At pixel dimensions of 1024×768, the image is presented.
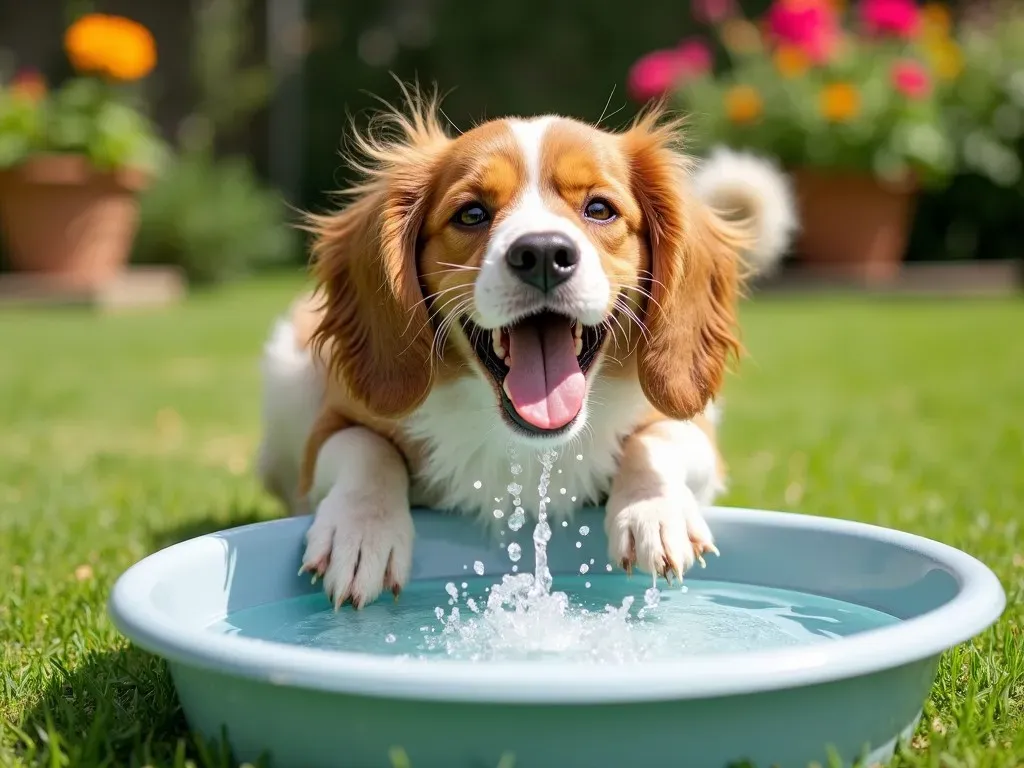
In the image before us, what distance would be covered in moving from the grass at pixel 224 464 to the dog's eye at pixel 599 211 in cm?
128

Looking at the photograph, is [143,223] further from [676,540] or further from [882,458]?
[676,540]

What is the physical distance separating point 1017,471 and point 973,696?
2.63 m

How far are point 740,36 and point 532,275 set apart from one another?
458 inches

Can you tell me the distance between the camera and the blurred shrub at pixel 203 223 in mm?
12773

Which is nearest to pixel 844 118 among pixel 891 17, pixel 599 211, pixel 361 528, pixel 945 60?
pixel 891 17

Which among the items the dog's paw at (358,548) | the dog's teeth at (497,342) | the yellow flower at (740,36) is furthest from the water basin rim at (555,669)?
the yellow flower at (740,36)

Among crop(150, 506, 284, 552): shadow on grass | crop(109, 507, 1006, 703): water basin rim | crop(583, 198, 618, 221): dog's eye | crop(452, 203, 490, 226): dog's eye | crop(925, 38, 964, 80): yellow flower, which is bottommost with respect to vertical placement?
crop(150, 506, 284, 552): shadow on grass

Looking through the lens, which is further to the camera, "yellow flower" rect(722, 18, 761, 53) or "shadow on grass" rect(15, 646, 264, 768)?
"yellow flower" rect(722, 18, 761, 53)

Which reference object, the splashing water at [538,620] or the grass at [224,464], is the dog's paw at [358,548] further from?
the grass at [224,464]

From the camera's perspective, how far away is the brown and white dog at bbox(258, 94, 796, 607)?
2844 millimetres

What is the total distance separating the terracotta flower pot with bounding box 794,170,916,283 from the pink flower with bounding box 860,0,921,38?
56.0 inches

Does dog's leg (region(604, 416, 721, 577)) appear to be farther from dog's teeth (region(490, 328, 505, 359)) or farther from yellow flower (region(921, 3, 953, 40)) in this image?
yellow flower (region(921, 3, 953, 40))

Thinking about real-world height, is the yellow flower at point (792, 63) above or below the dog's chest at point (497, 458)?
above

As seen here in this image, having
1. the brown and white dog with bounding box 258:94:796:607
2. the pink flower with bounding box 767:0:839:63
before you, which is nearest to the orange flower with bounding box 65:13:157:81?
the pink flower with bounding box 767:0:839:63
